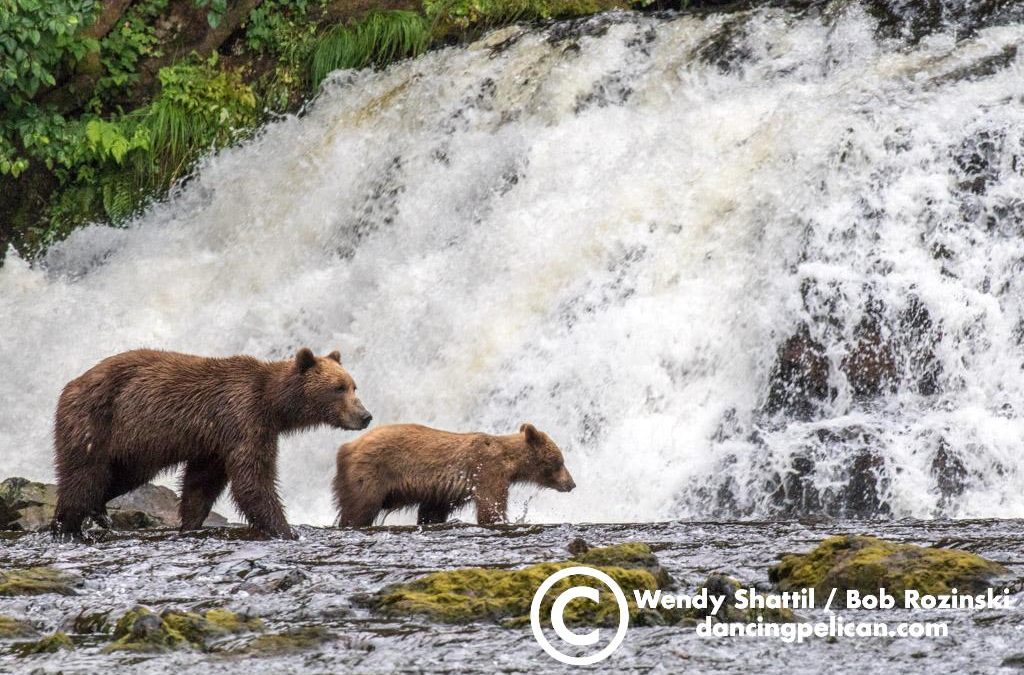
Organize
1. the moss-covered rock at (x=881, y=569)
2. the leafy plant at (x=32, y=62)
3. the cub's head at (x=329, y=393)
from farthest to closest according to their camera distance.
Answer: the leafy plant at (x=32, y=62) → the cub's head at (x=329, y=393) → the moss-covered rock at (x=881, y=569)

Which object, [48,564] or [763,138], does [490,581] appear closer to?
[48,564]

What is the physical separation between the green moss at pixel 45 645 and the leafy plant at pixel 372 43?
43.5 ft

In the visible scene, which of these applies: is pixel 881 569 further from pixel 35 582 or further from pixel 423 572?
pixel 35 582

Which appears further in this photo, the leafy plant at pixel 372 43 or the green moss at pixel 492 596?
the leafy plant at pixel 372 43

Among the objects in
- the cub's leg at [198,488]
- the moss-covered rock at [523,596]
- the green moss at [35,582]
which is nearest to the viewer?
the moss-covered rock at [523,596]

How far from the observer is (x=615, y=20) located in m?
19.1

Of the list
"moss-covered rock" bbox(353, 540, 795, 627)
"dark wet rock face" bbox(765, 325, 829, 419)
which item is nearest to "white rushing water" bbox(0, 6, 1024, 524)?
"dark wet rock face" bbox(765, 325, 829, 419)

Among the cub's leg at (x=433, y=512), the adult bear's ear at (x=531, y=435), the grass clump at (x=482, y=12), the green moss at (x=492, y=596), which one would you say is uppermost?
the grass clump at (x=482, y=12)

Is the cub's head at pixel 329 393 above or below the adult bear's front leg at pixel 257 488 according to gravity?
above

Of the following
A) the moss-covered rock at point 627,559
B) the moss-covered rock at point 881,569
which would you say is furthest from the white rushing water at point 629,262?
the moss-covered rock at point 627,559

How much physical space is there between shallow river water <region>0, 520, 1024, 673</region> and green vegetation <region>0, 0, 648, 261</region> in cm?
880

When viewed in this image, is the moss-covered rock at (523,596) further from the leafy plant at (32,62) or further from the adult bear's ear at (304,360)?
the leafy plant at (32,62)

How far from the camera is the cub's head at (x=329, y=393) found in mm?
11109

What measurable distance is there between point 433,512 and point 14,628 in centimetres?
511
